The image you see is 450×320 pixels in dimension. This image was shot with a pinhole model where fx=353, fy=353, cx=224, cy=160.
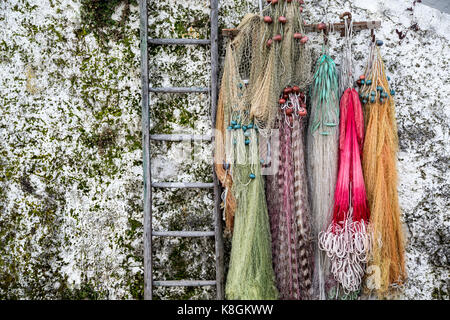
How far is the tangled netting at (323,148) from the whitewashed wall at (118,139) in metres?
0.40

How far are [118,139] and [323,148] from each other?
1.66 meters

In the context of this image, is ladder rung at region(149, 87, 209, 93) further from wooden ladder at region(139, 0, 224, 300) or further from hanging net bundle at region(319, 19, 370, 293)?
hanging net bundle at region(319, 19, 370, 293)

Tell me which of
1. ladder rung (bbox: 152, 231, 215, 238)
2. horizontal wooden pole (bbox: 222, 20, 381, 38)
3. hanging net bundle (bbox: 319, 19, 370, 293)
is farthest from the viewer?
ladder rung (bbox: 152, 231, 215, 238)

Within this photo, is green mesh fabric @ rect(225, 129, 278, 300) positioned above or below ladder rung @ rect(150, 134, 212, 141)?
below

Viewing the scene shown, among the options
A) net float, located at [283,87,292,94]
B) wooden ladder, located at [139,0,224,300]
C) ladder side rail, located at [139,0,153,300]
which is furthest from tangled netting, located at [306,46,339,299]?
ladder side rail, located at [139,0,153,300]

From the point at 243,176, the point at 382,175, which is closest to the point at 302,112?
the point at 243,176

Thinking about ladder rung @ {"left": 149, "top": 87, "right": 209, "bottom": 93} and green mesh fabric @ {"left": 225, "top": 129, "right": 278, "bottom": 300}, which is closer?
green mesh fabric @ {"left": 225, "top": 129, "right": 278, "bottom": 300}

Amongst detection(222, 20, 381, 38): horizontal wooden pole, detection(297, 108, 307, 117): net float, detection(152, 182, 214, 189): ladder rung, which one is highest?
detection(222, 20, 381, 38): horizontal wooden pole

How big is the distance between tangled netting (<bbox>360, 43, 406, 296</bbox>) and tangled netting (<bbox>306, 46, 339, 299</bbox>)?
25 cm

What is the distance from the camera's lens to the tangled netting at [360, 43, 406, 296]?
2.57 metres

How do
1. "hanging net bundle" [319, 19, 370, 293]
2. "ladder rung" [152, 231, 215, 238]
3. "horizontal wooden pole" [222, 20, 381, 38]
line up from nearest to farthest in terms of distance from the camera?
"hanging net bundle" [319, 19, 370, 293]
"horizontal wooden pole" [222, 20, 381, 38]
"ladder rung" [152, 231, 215, 238]

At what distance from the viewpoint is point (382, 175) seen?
258 centimetres
